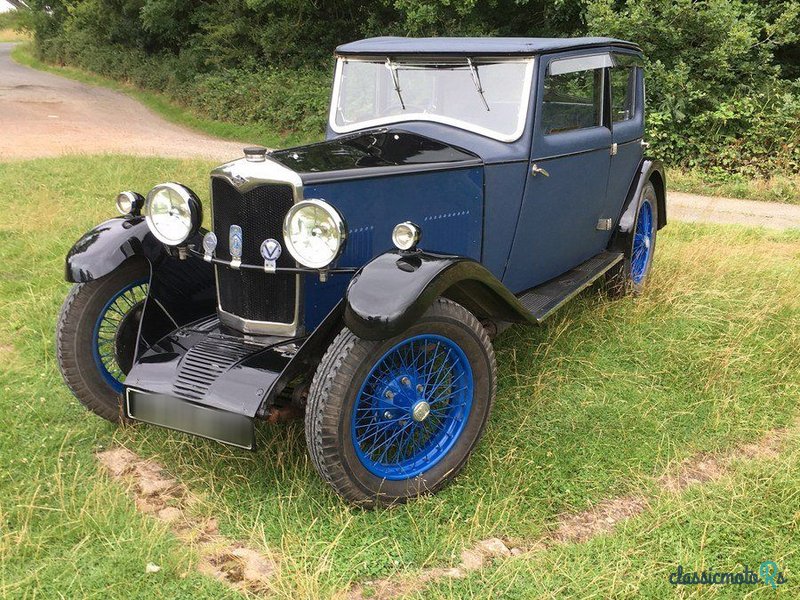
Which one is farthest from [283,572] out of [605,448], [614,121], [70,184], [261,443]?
[70,184]

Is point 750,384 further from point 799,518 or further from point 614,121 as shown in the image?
point 614,121

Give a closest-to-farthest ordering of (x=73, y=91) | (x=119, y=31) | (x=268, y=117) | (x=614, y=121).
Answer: (x=614, y=121), (x=268, y=117), (x=73, y=91), (x=119, y=31)

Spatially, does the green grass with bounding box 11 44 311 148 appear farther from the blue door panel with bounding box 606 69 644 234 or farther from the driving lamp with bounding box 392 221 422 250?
the driving lamp with bounding box 392 221 422 250

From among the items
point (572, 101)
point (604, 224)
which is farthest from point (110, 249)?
point (604, 224)

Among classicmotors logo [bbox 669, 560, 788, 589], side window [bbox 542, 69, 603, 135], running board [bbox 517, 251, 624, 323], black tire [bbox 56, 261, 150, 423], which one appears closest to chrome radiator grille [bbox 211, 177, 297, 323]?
black tire [bbox 56, 261, 150, 423]

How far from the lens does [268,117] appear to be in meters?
14.0

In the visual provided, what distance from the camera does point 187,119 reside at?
15.6 m

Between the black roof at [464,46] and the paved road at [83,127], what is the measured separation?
6.96m

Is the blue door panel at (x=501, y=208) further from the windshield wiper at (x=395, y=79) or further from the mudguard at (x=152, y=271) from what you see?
the mudguard at (x=152, y=271)

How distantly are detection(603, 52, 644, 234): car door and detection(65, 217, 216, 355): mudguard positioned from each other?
8.57ft

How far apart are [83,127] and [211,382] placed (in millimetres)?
12188

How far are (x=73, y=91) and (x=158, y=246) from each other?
1813cm

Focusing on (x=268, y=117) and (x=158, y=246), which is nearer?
(x=158, y=246)

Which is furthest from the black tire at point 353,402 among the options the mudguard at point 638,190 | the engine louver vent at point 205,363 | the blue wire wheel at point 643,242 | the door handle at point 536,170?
the blue wire wheel at point 643,242
